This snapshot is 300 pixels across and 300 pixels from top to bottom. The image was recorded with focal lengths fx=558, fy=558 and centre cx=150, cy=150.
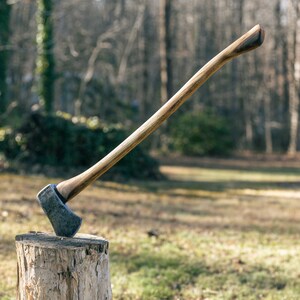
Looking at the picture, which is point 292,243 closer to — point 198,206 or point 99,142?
point 198,206

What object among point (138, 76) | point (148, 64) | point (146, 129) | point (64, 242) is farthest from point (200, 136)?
point (64, 242)

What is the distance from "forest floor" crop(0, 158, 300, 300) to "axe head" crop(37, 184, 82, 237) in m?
1.59

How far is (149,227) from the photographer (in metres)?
8.26

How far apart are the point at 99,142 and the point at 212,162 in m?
9.49

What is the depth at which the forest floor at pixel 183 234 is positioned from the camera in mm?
5637

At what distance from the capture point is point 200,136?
2538 centimetres

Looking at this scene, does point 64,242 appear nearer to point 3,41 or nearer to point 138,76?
point 3,41

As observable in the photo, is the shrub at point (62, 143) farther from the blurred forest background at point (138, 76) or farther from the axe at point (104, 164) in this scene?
the axe at point (104, 164)

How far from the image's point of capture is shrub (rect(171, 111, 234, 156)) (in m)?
25.0

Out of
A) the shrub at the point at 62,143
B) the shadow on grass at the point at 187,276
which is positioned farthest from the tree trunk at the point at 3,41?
the shadow on grass at the point at 187,276

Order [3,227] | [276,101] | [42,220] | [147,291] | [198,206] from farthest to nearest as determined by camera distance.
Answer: [276,101] → [198,206] → [42,220] → [3,227] → [147,291]

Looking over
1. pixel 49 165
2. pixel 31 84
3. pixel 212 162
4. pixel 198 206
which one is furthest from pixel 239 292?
pixel 31 84

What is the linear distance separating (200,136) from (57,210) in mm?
21762

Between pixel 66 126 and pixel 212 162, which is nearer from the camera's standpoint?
pixel 66 126
